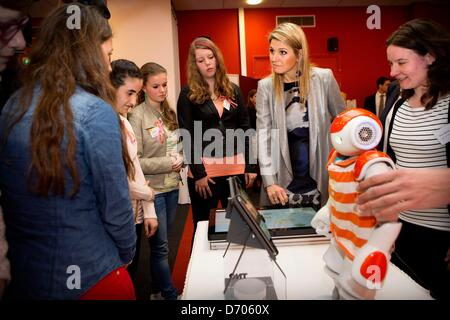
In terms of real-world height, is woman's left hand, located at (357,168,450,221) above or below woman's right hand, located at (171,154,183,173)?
above

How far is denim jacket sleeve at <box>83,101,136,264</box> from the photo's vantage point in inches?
30.7

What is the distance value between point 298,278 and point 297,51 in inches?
39.2

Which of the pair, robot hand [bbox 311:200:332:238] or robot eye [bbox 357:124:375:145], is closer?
robot eye [bbox 357:124:375:145]

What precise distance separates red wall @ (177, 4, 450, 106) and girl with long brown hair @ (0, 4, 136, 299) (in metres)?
2.69

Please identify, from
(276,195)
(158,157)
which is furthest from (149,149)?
(276,195)

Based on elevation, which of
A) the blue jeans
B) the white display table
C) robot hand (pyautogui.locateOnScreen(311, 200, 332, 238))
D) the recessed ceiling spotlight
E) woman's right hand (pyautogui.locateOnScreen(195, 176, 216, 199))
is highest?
the recessed ceiling spotlight

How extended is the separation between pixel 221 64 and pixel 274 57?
52cm

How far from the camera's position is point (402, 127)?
46.7 inches

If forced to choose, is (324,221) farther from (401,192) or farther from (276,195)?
(276,195)

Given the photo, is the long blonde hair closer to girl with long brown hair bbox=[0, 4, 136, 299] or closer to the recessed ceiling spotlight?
girl with long brown hair bbox=[0, 4, 136, 299]

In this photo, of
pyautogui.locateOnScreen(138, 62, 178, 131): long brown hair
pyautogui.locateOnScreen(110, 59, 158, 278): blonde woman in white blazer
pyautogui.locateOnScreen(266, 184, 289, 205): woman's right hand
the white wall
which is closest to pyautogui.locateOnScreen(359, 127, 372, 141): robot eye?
pyautogui.locateOnScreen(266, 184, 289, 205): woman's right hand
